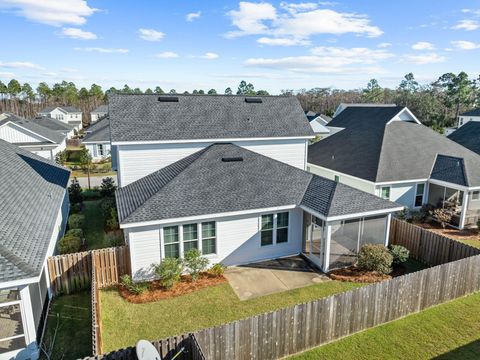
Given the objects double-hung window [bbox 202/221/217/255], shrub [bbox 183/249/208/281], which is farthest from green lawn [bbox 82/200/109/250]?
double-hung window [bbox 202/221/217/255]

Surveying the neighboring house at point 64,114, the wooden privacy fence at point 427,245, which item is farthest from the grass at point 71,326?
the neighboring house at point 64,114

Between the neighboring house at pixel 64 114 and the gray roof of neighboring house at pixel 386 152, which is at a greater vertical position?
the neighboring house at pixel 64 114

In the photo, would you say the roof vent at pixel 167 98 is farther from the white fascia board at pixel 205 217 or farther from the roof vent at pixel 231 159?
the white fascia board at pixel 205 217

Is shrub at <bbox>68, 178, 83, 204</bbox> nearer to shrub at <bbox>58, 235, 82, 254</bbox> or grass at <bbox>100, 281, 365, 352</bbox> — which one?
shrub at <bbox>58, 235, 82, 254</bbox>

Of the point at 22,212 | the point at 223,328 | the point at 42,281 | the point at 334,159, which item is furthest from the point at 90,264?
the point at 334,159

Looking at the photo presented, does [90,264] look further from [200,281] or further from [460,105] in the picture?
[460,105]
